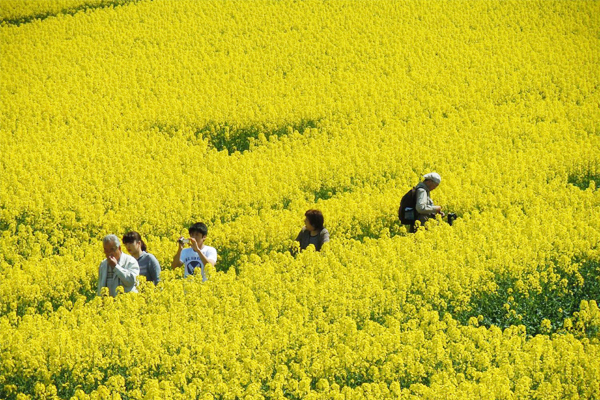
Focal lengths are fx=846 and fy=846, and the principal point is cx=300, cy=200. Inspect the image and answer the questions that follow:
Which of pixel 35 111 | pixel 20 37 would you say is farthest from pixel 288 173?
pixel 20 37

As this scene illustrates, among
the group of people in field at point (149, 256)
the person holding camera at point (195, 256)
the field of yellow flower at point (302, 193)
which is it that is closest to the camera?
the field of yellow flower at point (302, 193)

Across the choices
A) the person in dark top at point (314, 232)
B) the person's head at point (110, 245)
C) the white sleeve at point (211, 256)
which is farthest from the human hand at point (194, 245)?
the person in dark top at point (314, 232)

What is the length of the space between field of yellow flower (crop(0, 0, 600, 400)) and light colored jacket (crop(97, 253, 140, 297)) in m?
0.20

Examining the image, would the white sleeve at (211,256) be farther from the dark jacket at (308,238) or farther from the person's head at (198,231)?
the dark jacket at (308,238)

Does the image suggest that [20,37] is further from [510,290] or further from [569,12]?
[510,290]

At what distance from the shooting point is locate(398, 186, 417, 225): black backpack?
1399 cm

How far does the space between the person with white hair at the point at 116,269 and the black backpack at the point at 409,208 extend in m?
5.13

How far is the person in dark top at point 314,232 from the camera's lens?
1223 centimetres

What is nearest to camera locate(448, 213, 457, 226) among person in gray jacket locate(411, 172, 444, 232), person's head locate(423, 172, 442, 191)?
person in gray jacket locate(411, 172, 444, 232)

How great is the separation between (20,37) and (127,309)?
74.7 ft

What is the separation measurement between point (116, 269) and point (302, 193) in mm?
7024

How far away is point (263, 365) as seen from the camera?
9250mm

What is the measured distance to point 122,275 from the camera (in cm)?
1034

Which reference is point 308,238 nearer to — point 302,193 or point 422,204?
point 422,204
